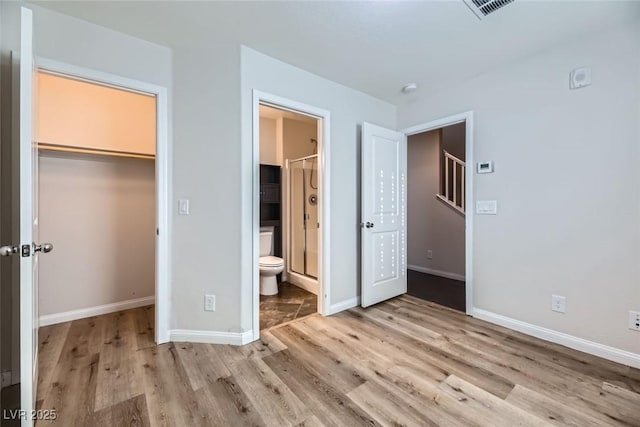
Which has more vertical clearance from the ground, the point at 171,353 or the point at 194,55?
the point at 194,55

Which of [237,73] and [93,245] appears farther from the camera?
[93,245]

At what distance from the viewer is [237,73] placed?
84.2 inches

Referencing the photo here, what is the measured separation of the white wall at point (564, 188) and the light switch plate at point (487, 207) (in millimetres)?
41

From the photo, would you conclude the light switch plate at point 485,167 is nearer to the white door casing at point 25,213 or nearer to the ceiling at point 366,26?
the ceiling at point 366,26

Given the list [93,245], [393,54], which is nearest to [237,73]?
[393,54]

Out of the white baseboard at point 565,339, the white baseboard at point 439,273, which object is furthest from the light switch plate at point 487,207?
the white baseboard at point 439,273

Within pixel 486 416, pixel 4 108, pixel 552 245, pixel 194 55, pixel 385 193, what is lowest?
pixel 486 416

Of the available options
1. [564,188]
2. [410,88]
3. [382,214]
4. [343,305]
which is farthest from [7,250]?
[564,188]

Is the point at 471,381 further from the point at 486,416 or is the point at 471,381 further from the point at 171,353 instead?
the point at 171,353

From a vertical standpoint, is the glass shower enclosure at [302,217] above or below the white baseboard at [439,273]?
above

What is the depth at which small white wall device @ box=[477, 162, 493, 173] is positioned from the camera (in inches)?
101

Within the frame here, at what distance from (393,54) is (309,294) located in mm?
2666

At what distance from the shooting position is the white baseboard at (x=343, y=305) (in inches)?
108

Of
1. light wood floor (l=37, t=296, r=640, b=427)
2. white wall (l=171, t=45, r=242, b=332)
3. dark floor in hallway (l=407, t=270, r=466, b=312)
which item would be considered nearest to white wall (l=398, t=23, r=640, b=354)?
light wood floor (l=37, t=296, r=640, b=427)
